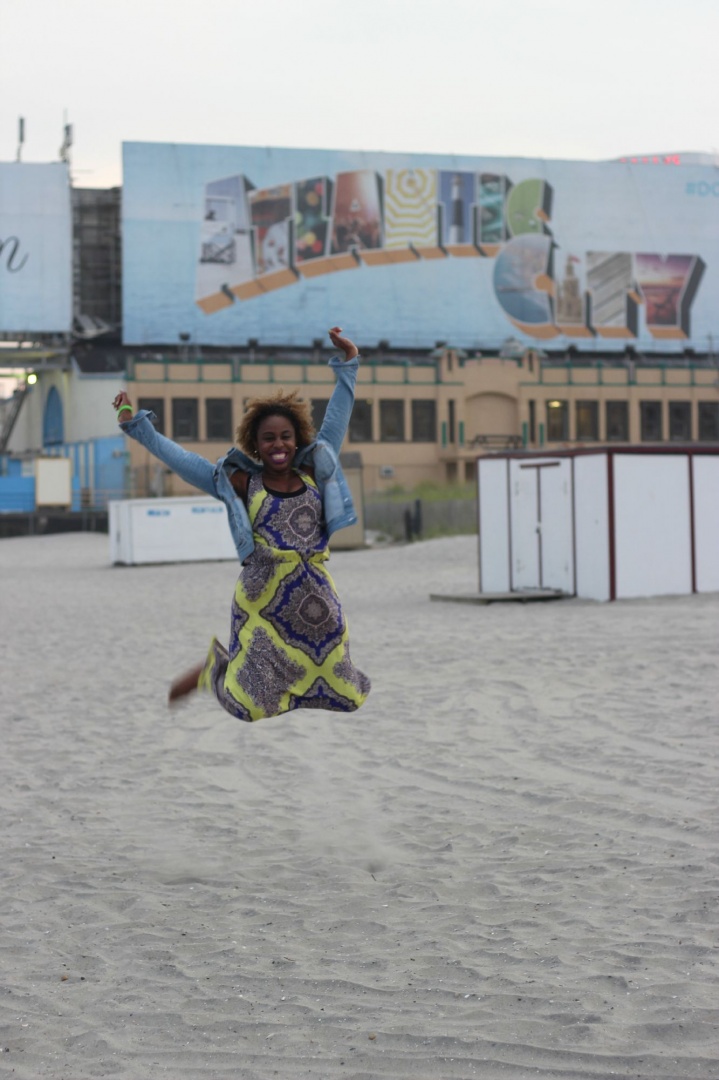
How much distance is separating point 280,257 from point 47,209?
10.5 m

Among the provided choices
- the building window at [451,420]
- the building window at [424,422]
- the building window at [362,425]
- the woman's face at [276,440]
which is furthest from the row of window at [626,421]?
the woman's face at [276,440]

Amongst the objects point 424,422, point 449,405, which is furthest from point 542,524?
point 449,405

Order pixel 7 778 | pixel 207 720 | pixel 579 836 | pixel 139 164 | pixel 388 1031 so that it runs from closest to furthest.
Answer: pixel 388 1031 < pixel 579 836 < pixel 7 778 < pixel 207 720 < pixel 139 164

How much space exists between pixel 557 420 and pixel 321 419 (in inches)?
422

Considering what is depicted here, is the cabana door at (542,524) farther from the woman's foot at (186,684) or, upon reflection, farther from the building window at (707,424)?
the building window at (707,424)

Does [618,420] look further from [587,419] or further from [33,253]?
[33,253]

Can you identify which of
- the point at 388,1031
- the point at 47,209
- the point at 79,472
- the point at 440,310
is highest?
the point at 47,209

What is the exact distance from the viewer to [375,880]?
584cm

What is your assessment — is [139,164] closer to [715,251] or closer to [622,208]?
[622,208]

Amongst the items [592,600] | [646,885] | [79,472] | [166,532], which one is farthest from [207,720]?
[79,472]

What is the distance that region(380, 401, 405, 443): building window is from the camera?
59719 mm

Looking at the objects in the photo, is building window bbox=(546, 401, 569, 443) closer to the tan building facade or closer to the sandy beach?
the tan building facade

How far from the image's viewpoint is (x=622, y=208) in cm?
7069

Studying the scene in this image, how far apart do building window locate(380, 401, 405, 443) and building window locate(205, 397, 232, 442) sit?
620 cm
